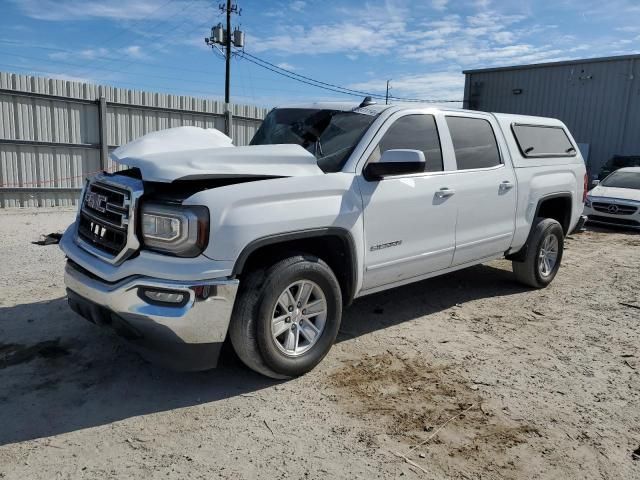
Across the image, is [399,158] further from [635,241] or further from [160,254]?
[635,241]

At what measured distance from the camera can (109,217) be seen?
3600 millimetres

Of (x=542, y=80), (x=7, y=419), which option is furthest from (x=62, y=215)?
(x=542, y=80)

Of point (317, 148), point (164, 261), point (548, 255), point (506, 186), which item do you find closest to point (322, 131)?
point (317, 148)

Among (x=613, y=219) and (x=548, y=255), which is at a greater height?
(x=548, y=255)

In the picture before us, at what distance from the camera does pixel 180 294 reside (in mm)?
3186

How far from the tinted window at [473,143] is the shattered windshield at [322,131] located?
103cm

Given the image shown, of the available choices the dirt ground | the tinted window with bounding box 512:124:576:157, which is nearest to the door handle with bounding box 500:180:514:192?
the tinted window with bounding box 512:124:576:157

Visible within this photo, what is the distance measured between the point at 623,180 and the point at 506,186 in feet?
30.9

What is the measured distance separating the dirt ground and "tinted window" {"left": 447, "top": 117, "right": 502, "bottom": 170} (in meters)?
1.53

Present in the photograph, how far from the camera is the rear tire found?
20.0 ft

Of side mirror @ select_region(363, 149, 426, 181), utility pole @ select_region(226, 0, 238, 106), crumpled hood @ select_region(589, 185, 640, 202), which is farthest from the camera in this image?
utility pole @ select_region(226, 0, 238, 106)

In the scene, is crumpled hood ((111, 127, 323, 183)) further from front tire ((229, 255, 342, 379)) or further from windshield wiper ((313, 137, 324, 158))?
front tire ((229, 255, 342, 379))

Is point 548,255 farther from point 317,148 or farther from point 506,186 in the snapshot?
point 317,148

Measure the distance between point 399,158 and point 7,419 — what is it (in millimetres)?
3028
